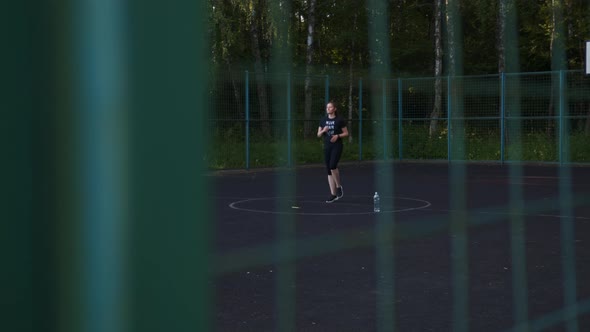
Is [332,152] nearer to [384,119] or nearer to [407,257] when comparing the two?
[407,257]

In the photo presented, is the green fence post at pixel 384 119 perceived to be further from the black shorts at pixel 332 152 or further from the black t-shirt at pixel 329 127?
the black shorts at pixel 332 152

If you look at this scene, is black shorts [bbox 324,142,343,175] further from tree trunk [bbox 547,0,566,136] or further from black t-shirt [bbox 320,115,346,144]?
tree trunk [bbox 547,0,566,136]

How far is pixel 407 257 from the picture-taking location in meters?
2.00

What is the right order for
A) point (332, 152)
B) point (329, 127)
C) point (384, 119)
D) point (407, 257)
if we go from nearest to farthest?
point (384, 119), point (407, 257), point (329, 127), point (332, 152)

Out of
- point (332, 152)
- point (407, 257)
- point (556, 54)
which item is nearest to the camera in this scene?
point (407, 257)

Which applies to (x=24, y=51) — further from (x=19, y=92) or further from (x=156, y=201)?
(x=156, y=201)

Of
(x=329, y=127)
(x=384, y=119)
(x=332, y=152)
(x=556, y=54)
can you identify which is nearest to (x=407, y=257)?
(x=329, y=127)

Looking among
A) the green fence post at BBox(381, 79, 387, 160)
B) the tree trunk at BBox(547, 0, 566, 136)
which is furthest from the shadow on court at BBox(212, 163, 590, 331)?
the tree trunk at BBox(547, 0, 566, 136)

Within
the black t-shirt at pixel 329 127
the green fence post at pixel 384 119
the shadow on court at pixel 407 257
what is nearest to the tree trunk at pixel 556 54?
the shadow on court at pixel 407 257

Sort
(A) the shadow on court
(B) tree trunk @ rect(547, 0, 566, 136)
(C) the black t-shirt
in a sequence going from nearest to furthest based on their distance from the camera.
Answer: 1. (A) the shadow on court
2. (C) the black t-shirt
3. (B) tree trunk @ rect(547, 0, 566, 136)

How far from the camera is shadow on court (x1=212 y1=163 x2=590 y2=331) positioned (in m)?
1.17

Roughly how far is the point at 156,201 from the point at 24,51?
0.15 m

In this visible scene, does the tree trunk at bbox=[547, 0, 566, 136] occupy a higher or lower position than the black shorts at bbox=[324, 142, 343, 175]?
higher

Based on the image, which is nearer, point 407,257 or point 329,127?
point 407,257
